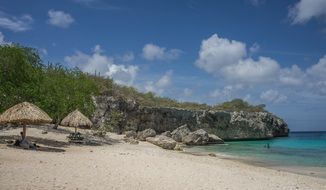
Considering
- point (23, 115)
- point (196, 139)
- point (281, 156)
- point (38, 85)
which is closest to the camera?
point (23, 115)

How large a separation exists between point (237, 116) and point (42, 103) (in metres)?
55.3

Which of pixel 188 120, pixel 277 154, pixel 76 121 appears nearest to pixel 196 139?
pixel 277 154

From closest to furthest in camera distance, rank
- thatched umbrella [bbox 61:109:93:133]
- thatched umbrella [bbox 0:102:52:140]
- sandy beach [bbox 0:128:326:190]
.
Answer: sandy beach [bbox 0:128:326:190] → thatched umbrella [bbox 0:102:52:140] → thatched umbrella [bbox 61:109:93:133]

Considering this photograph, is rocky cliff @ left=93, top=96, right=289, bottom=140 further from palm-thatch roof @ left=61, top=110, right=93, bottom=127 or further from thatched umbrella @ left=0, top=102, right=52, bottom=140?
thatched umbrella @ left=0, top=102, right=52, bottom=140

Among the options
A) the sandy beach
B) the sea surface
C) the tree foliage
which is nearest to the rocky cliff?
the sea surface

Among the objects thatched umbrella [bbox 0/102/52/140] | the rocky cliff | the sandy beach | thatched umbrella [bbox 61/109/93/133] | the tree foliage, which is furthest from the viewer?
the rocky cliff

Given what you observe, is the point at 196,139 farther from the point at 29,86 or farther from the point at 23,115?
the point at 23,115

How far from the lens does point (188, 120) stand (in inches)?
2758

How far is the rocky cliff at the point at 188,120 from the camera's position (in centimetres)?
5716

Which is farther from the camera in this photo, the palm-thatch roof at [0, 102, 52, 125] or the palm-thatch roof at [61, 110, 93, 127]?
the palm-thatch roof at [61, 110, 93, 127]

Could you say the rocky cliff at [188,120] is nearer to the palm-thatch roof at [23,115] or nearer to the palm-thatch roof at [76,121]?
the palm-thatch roof at [76,121]

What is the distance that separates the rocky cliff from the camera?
57.2 metres

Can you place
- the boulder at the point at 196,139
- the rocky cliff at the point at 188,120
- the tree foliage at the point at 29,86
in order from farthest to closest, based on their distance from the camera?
the rocky cliff at the point at 188,120 → the boulder at the point at 196,139 → the tree foliage at the point at 29,86

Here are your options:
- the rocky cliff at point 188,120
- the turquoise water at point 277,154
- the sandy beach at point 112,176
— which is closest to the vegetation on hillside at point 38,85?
the sandy beach at point 112,176
